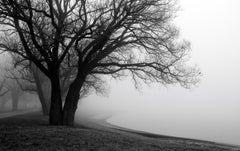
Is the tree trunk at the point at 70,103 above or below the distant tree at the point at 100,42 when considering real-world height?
below

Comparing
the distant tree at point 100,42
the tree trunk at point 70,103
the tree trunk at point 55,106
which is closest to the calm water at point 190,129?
the distant tree at point 100,42

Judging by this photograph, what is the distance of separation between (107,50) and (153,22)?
399cm

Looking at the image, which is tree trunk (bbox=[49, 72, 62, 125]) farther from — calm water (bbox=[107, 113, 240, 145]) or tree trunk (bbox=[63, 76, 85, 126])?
calm water (bbox=[107, 113, 240, 145])

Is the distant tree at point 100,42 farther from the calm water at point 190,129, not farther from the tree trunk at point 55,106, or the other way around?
the calm water at point 190,129

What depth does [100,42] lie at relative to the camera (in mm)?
19594

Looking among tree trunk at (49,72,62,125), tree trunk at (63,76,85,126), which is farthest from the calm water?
tree trunk at (49,72,62,125)

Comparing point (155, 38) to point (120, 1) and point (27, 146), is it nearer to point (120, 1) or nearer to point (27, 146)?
point (120, 1)

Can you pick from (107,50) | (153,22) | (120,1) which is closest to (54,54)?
(107,50)

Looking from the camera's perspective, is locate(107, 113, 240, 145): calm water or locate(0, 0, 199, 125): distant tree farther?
locate(107, 113, 240, 145): calm water

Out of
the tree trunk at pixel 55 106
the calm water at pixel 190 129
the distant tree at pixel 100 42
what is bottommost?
the calm water at pixel 190 129

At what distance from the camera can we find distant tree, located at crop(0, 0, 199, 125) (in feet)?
59.7

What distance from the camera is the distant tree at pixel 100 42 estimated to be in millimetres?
18206

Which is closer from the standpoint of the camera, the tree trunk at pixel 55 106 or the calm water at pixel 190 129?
the tree trunk at pixel 55 106

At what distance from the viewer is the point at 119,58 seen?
79.5ft
